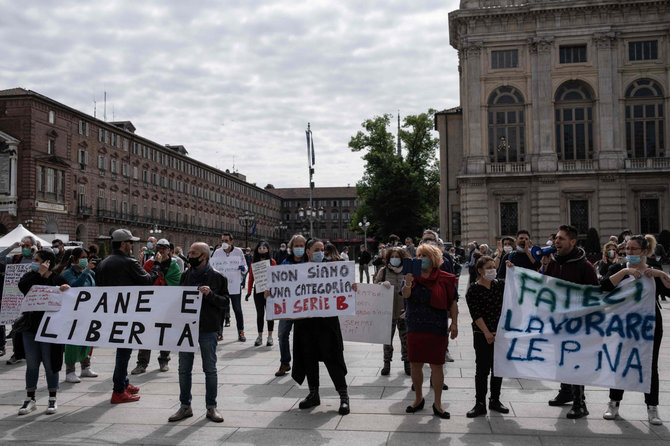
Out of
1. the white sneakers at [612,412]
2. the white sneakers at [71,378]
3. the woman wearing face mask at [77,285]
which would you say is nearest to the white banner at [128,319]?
the woman wearing face mask at [77,285]

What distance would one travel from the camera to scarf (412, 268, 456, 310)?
6660 mm

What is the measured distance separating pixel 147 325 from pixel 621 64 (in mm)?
40073

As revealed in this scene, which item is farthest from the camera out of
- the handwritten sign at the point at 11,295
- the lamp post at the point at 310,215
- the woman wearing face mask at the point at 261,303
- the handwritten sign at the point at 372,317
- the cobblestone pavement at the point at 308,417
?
the lamp post at the point at 310,215

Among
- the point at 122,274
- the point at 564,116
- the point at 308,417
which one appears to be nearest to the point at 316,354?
the point at 308,417

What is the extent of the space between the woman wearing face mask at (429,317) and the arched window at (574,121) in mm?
36171

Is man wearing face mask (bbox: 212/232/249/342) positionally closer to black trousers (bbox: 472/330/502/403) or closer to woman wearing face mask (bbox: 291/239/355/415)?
woman wearing face mask (bbox: 291/239/355/415)

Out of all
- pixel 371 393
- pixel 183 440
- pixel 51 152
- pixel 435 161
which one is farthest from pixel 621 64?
pixel 51 152

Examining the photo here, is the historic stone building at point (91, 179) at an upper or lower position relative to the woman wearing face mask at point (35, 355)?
upper

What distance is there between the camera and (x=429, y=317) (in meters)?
6.66

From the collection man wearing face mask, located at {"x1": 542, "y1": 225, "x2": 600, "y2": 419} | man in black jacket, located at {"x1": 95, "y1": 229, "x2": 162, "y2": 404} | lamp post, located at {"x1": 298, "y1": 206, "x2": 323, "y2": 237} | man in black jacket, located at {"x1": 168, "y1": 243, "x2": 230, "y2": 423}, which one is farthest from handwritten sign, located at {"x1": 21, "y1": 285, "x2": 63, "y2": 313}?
lamp post, located at {"x1": 298, "y1": 206, "x2": 323, "y2": 237}

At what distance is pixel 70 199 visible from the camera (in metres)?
59.1

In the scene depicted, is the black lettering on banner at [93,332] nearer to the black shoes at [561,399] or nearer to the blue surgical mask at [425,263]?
the blue surgical mask at [425,263]

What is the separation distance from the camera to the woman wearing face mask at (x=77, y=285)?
8.44 m

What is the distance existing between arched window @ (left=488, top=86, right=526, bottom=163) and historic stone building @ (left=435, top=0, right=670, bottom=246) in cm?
7
